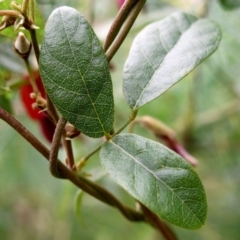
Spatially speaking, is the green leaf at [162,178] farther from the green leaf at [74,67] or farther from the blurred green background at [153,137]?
the blurred green background at [153,137]

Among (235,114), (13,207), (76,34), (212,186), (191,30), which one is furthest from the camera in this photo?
(13,207)

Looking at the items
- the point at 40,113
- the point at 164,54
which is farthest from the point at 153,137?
the point at 164,54

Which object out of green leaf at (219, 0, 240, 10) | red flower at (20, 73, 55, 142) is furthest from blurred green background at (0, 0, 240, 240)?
green leaf at (219, 0, 240, 10)

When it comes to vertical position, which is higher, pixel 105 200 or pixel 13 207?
pixel 105 200

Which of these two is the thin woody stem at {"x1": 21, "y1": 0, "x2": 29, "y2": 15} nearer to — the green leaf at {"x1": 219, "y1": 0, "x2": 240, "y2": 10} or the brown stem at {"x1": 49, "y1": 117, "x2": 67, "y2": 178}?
the brown stem at {"x1": 49, "y1": 117, "x2": 67, "y2": 178}

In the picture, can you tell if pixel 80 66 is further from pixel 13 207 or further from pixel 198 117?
pixel 13 207

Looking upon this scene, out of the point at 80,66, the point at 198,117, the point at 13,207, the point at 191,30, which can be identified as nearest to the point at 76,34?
the point at 80,66

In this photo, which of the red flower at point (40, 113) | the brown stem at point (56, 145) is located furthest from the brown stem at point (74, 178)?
A: the red flower at point (40, 113)
